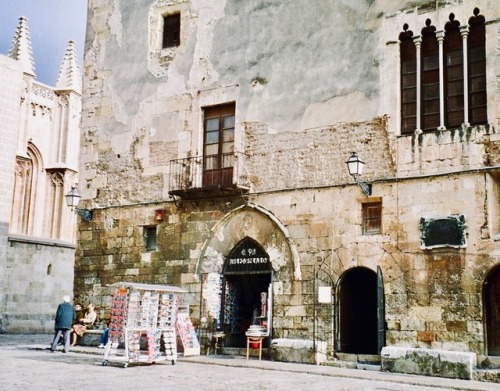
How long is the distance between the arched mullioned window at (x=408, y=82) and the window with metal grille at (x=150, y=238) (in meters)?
7.20

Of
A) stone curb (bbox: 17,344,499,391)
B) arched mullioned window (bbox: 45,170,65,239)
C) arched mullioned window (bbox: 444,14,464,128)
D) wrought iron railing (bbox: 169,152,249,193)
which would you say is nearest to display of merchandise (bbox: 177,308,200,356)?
stone curb (bbox: 17,344,499,391)

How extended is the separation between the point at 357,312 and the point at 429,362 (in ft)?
10.2

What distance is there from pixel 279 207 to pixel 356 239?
6.92 ft

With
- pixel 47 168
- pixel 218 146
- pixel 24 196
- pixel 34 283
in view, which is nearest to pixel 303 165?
pixel 218 146

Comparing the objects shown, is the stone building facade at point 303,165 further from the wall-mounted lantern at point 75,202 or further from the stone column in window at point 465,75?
the wall-mounted lantern at point 75,202

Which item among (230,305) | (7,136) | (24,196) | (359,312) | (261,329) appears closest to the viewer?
(261,329)

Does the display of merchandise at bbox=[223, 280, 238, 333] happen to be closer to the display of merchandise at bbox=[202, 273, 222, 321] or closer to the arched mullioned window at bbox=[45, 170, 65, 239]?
the display of merchandise at bbox=[202, 273, 222, 321]

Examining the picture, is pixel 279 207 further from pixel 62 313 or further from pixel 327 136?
pixel 62 313

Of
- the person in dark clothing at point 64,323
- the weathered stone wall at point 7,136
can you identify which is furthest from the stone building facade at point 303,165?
the weathered stone wall at point 7,136

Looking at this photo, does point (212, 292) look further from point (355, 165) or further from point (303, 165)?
point (355, 165)

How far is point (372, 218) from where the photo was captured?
585 inches

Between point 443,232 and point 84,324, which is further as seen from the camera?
point 84,324

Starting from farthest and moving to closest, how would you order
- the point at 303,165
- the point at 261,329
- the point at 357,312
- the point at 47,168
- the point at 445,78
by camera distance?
1. the point at 47,168
2. the point at 357,312
3. the point at 303,165
4. the point at 261,329
5. the point at 445,78

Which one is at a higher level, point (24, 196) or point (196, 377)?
point (24, 196)
